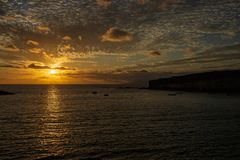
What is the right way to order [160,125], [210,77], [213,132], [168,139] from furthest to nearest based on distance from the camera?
[210,77] → [160,125] → [213,132] → [168,139]

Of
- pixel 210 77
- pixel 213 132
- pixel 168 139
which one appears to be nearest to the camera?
pixel 168 139

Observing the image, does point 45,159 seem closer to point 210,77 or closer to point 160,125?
point 160,125

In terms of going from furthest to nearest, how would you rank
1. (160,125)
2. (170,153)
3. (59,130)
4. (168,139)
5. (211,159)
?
(160,125) < (59,130) < (168,139) < (170,153) < (211,159)

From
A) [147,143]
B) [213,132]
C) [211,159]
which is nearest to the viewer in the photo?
[211,159]

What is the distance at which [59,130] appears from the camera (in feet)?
112

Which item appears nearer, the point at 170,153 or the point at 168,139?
the point at 170,153

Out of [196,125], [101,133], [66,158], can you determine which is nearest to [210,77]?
[196,125]

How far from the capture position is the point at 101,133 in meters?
31.0

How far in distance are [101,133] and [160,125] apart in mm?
9932

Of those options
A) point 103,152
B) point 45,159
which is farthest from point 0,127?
point 103,152

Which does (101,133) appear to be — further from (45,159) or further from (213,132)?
(213,132)

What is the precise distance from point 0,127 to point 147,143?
2255 cm

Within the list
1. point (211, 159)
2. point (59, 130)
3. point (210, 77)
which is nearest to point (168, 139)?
point (211, 159)

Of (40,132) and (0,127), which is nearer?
(40,132)
